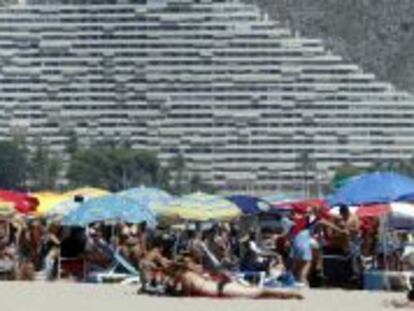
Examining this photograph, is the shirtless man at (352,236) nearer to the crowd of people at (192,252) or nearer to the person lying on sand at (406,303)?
the crowd of people at (192,252)

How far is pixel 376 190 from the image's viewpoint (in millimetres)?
27500

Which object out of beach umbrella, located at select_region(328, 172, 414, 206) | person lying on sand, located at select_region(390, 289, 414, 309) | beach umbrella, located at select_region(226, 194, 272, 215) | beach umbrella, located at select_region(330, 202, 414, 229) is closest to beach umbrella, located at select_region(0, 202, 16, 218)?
beach umbrella, located at select_region(226, 194, 272, 215)

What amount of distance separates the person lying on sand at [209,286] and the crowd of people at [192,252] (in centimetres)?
1

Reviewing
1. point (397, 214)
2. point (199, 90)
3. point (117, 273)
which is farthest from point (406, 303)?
point (199, 90)

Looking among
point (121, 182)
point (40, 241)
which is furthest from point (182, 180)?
point (40, 241)

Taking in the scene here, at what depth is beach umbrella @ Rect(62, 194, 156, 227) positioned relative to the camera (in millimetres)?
28484

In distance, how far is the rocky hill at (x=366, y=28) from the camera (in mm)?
178125

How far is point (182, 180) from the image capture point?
503 ft

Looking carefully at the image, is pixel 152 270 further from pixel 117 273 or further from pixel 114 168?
pixel 114 168

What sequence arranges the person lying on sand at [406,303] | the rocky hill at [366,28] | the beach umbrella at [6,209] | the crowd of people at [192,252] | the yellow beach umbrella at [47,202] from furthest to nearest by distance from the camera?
1. the rocky hill at [366,28]
2. the yellow beach umbrella at [47,202]
3. the beach umbrella at [6,209]
4. the crowd of people at [192,252]
5. the person lying on sand at [406,303]

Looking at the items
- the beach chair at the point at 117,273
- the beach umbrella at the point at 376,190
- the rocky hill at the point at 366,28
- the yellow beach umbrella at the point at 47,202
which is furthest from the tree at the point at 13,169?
the beach umbrella at the point at 376,190

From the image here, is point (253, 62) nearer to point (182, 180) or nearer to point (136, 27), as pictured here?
point (136, 27)

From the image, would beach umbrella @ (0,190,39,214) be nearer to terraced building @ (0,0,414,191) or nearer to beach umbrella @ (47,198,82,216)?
beach umbrella @ (47,198,82,216)

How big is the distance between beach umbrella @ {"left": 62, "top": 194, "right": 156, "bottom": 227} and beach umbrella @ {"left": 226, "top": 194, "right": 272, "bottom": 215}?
14.6 ft
